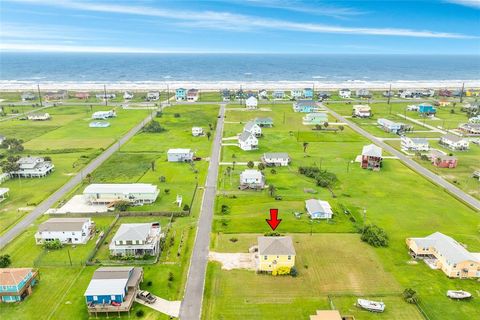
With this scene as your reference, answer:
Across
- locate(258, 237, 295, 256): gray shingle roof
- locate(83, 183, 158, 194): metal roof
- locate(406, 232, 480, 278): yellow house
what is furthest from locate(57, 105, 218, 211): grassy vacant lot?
locate(406, 232, 480, 278): yellow house

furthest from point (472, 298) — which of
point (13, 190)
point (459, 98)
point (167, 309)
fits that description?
point (459, 98)

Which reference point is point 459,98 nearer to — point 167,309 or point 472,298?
point 472,298

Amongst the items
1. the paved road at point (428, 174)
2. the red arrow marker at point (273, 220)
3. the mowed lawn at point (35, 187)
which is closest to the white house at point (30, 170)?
the mowed lawn at point (35, 187)

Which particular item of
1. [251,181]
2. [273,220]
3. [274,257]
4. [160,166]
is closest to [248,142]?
[160,166]

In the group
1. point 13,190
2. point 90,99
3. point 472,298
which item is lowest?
point 472,298

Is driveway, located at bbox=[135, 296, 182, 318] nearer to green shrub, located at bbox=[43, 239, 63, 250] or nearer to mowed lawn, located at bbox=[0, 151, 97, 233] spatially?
green shrub, located at bbox=[43, 239, 63, 250]

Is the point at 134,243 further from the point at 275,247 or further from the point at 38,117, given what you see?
the point at 38,117
